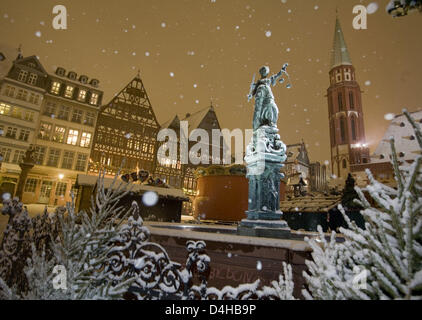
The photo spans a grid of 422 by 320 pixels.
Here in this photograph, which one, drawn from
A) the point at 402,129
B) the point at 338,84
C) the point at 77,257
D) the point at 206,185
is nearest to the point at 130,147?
the point at 206,185

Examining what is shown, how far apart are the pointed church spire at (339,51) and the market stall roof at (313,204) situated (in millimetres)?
60519

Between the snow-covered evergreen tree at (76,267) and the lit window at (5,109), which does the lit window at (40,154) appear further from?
the snow-covered evergreen tree at (76,267)

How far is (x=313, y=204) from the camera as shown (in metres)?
12.1

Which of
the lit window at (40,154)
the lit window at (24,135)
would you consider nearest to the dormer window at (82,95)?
the lit window at (24,135)

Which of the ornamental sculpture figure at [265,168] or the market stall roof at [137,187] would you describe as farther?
the market stall roof at [137,187]

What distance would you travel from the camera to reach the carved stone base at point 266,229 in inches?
209

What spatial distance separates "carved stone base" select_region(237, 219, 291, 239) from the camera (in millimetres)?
5312

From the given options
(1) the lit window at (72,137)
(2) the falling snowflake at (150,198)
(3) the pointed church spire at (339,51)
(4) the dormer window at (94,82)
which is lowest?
(2) the falling snowflake at (150,198)

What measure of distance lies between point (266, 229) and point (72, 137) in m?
31.4

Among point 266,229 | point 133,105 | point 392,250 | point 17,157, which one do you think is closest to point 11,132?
point 17,157

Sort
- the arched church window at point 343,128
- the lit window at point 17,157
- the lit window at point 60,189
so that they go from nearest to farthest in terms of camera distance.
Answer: the lit window at point 17,157
the lit window at point 60,189
the arched church window at point 343,128

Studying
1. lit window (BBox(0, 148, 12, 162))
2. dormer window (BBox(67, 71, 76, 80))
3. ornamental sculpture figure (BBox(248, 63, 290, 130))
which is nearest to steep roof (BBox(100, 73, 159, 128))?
dormer window (BBox(67, 71, 76, 80))

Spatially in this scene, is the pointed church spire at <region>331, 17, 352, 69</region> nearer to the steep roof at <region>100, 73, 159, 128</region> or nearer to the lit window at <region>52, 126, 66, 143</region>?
the steep roof at <region>100, 73, 159, 128</region>
